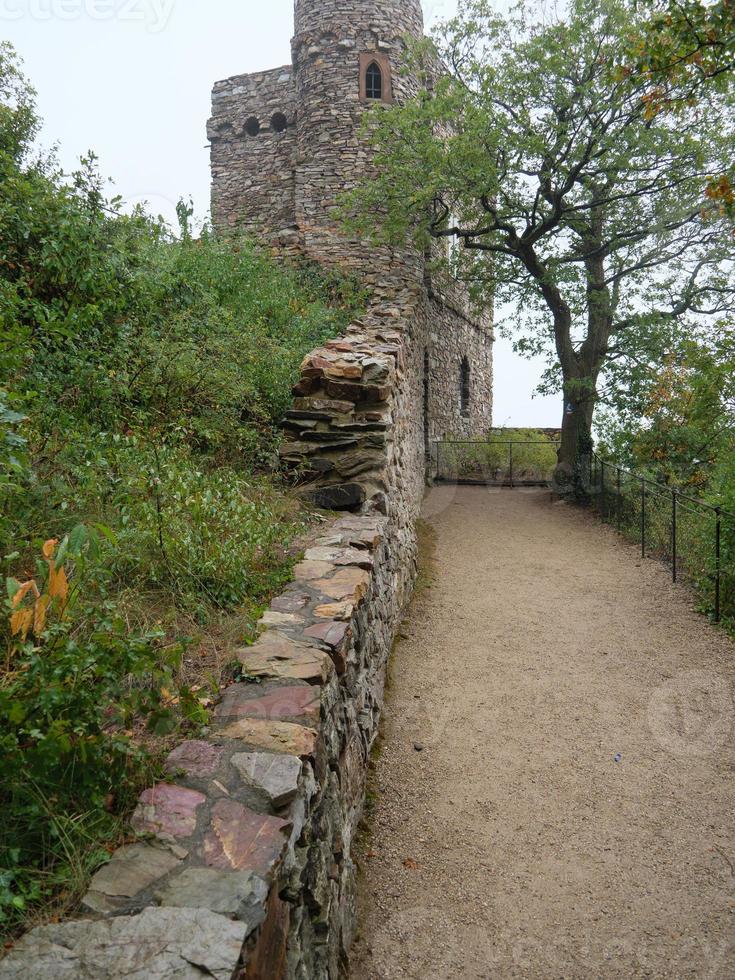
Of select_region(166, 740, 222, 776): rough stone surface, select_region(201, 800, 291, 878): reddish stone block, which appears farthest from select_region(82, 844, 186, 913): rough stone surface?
select_region(166, 740, 222, 776): rough stone surface

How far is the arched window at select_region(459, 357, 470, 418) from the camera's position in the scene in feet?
63.9

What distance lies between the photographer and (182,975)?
1.64m

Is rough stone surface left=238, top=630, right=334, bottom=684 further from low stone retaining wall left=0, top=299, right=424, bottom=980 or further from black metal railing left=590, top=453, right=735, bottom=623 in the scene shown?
black metal railing left=590, top=453, right=735, bottom=623

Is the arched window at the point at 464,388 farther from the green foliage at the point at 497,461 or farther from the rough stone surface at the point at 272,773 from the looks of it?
the rough stone surface at the point at 272,773

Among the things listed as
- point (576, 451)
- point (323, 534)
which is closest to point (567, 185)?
point (576, 451)

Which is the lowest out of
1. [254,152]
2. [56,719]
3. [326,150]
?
[56,719]

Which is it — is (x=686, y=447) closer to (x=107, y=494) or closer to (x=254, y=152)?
(x=107, y=494)

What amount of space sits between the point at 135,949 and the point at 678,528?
9643 millimetres

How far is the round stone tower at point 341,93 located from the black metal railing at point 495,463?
4.88 m

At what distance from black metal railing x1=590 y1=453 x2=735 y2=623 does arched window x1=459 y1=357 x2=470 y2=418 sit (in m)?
6.20

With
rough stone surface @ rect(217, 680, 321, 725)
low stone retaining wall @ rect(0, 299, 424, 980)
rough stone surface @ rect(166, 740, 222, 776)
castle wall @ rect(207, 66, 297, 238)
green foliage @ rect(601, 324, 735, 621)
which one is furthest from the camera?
castle wall @ rect(207, 66, 297, 238)

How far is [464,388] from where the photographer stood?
19.8 metres

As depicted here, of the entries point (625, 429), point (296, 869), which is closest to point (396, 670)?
point (296, 869)

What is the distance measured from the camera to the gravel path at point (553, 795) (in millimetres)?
3525
